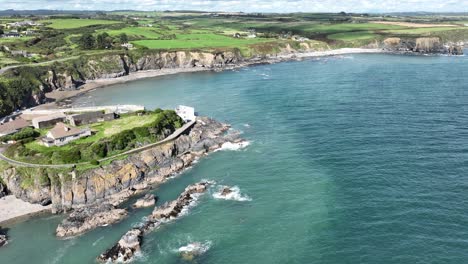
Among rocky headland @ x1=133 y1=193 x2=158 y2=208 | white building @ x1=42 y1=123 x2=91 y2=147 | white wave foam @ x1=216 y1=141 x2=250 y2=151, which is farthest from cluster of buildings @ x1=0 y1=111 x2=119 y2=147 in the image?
white wave foam @ x1=216 y1=141 x2=250 y2=151

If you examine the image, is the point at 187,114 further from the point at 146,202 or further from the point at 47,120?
the point at 146,202

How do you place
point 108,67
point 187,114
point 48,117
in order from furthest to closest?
point 108,67 → point 187,114 → point 48,117

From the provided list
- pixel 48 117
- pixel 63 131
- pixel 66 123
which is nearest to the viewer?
pixel 63 131

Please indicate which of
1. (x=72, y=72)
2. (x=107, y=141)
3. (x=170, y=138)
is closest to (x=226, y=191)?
(x=170, y=138)

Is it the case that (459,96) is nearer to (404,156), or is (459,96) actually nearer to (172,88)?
(404,156)

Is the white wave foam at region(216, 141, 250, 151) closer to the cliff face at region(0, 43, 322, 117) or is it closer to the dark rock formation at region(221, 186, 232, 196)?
the dark rock formation at region(221, 186, 232, 196)

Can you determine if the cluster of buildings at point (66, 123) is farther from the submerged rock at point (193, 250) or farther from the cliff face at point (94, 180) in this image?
the submerged rock at point (193, 250)
